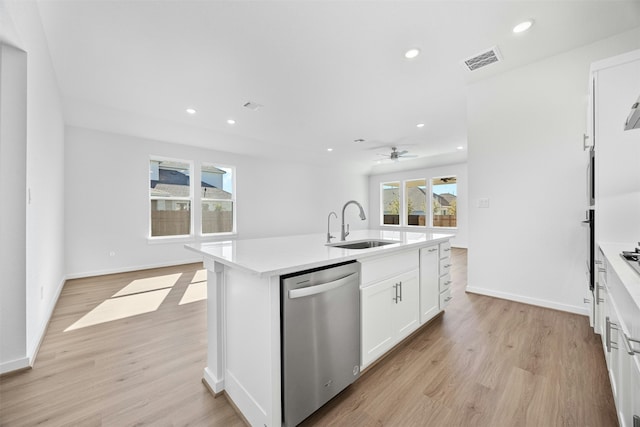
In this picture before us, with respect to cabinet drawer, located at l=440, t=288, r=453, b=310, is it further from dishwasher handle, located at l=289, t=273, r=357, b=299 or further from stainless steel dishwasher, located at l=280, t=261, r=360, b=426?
dishwasher handle, located at l=289, t=273, r=357, b=299

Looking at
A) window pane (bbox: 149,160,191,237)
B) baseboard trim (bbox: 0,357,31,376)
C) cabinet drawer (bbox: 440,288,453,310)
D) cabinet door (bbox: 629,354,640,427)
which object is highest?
window pane (bbox: 149,160,191,237)

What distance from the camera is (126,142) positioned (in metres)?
4.78

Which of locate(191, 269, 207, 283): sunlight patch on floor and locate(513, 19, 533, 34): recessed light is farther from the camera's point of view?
locate(191, 269, 207, 283): sunlight patch on floor

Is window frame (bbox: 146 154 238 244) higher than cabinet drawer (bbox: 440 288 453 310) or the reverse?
higher

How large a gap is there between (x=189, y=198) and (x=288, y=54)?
4.06 m

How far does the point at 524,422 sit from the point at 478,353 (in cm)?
69

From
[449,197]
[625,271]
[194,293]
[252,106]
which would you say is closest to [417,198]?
[449,197]

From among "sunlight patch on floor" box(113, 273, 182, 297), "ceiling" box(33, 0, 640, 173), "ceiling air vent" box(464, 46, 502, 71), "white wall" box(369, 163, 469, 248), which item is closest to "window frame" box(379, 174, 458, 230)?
"white wall" box(369, 163, 469, 248)

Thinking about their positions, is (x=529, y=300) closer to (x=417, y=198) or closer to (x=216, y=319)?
(x=216, y=319)

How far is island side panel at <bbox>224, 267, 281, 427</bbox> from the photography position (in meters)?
1.21

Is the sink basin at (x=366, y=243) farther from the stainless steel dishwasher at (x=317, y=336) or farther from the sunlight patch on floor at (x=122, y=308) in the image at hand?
the sunlight patch on floor at (x=122, y=308)

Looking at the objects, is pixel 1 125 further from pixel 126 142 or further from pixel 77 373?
pixel 126 142

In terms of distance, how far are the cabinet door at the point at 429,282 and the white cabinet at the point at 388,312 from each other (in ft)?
0.31

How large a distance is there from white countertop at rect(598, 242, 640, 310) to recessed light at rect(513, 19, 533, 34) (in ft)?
6.37
